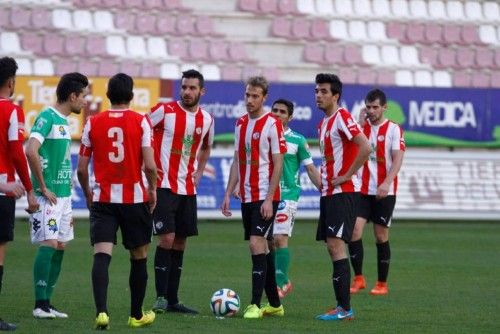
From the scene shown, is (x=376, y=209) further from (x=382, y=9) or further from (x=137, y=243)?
(x=382, y=9)

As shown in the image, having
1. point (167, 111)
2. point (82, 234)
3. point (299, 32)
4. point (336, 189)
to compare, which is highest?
point (299, 32)

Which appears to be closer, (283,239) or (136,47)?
(283,239)

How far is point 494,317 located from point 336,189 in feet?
5.97

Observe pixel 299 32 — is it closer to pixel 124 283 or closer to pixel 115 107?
pixel 124 283

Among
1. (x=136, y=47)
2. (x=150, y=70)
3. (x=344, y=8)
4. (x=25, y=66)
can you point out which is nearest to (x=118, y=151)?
(x=25, y=66)

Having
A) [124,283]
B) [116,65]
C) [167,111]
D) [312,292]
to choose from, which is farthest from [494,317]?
[116,65]

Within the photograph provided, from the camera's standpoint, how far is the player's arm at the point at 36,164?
9727mm

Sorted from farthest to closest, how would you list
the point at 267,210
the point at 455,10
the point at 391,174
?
1. the point at 455,10
2. the point at 391,174
3. the point at 267,210

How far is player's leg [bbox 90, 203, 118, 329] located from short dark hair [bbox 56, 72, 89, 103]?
3.92 ft

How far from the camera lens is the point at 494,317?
1072cm

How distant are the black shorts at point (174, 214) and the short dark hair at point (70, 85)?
1299mm

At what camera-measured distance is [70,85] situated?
10.2m

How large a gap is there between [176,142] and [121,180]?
172cm

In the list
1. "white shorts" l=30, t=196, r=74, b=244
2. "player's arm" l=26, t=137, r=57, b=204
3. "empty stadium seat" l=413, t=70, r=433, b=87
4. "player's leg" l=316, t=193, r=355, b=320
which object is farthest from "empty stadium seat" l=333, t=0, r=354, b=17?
"player's arm" l=26, t=137, r=57, b=204
